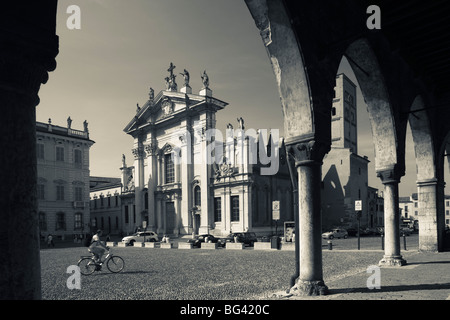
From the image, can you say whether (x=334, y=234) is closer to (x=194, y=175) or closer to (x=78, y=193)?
(x=194, y=175)

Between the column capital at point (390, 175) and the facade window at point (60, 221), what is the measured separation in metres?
39.7

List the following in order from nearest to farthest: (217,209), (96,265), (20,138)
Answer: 1. (20,138)
2. (96,265)
3. (217,209)

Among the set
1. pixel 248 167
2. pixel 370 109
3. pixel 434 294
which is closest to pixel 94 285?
pixel 434 294

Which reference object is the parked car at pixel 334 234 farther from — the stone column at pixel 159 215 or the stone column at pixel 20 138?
the stone column at pixel 20 138

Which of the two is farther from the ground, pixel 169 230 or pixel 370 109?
pixel 370 109

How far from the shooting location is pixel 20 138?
3.09 m

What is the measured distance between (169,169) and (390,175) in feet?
121

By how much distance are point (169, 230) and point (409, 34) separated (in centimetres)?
3809

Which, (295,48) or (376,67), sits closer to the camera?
(295,48)

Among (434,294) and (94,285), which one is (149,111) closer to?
(94,285)

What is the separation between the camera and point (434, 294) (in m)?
6.68

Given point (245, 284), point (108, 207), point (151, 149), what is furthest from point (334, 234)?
point (108, 207)

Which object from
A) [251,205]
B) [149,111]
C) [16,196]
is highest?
[149,111]
